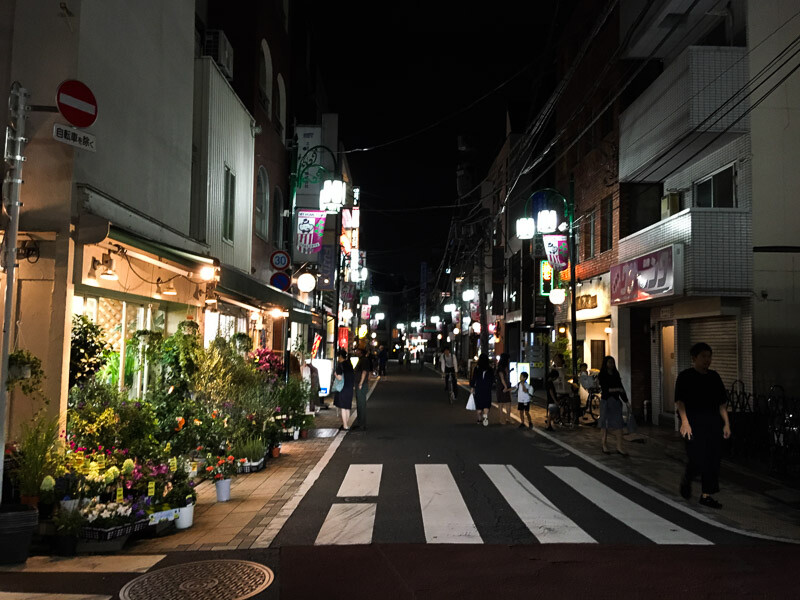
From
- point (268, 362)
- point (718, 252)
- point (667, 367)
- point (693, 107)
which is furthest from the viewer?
point (667, 367)

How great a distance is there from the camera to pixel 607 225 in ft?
71.4

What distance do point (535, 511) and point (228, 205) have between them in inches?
505

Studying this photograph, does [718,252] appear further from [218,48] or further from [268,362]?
[218,48]

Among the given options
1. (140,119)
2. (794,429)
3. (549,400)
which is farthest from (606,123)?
(140,119)

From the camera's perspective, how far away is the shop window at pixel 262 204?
22.6 m

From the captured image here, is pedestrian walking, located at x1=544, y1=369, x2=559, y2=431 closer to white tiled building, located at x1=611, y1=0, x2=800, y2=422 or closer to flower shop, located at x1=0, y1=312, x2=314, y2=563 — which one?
white tiled building, located at x1=611, y1=0, x2=800, y2=422

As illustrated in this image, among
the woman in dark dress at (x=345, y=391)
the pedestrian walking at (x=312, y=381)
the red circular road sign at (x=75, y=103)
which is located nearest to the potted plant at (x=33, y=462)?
the red circular road sign at (x=75, y=103)

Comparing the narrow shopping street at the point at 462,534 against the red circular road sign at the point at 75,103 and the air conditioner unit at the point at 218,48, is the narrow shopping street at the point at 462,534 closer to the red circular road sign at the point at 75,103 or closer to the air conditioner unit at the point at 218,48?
the red circular road sign at the point at 75,103

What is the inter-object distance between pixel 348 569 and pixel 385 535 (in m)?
1.18

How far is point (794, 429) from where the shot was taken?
35.5 feet

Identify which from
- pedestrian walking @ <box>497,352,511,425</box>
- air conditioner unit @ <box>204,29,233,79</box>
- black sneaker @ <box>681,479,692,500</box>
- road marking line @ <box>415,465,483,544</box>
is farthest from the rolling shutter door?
air conditioner unit @ <box>204,29,233,79</box>

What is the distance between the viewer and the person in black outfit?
8477 millimetres

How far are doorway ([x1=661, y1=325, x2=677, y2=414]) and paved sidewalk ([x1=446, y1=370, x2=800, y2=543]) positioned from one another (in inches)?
67.8

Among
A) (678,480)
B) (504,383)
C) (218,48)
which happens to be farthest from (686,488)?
(218,48)
